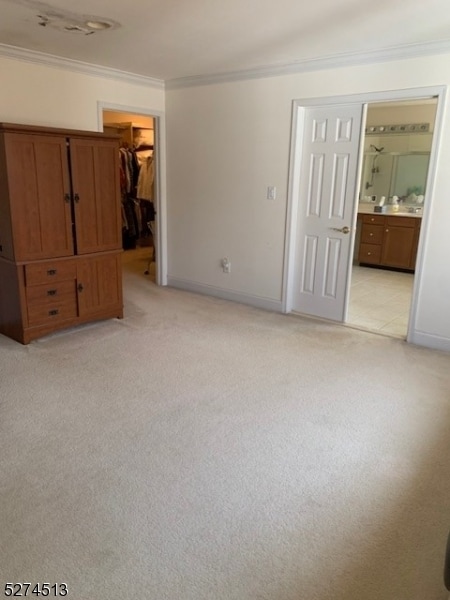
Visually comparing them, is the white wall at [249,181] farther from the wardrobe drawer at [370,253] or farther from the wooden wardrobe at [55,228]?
the wardrobe drawer at [370,253]

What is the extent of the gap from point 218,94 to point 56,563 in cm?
449

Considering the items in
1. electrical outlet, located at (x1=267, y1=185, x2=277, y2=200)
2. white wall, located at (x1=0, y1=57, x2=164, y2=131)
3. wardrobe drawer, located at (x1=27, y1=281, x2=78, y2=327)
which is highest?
white wall, located at (x1=0, y1=57, x2=164, y2=131)

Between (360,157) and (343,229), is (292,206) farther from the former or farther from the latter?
(360,157)

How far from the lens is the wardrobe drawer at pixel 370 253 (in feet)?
23.2

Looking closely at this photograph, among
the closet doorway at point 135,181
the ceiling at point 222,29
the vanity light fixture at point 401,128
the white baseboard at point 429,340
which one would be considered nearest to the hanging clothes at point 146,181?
the closet doorway at point 135,181

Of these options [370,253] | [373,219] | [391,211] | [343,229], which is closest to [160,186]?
[343,229]

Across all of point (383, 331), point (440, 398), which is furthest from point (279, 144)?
point (440, 398)

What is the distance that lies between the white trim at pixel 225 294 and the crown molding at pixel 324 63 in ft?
7.39

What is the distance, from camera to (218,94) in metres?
4.78

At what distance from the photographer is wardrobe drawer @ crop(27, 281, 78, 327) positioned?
3744 mm

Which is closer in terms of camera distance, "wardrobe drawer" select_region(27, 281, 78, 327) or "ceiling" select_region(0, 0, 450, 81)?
"ceiling" select_region(0, 0, 450, 81)

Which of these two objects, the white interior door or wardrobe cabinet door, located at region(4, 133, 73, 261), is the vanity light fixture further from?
wardrobe cabinet door, located at region(4, 133, 73, 261)

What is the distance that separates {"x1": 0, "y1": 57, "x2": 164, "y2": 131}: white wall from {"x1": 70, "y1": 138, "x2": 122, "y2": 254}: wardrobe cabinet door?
2.32 feet

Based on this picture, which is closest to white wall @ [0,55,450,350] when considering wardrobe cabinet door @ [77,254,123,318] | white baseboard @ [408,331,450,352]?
white baseboard @ [408,331,450,352]
